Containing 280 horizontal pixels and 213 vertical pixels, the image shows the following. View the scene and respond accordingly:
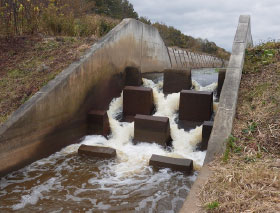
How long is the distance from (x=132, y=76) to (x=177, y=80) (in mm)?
1365

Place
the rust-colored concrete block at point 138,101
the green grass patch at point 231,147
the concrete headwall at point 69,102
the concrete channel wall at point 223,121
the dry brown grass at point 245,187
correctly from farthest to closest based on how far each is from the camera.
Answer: the rust-colored concrete block at point 138,101, the concrete headwall at point 69,102, the green grass patch at point 231,147, the concrete channel wall at point 223,121, the dry brown grass at point 245,187

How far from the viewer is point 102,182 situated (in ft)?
14.6

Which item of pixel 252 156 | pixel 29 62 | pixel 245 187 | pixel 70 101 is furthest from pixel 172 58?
pixel 245 187

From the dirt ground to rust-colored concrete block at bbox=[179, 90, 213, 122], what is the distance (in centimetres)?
280

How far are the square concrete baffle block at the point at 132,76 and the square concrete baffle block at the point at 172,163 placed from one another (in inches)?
142

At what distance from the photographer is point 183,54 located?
17.2m

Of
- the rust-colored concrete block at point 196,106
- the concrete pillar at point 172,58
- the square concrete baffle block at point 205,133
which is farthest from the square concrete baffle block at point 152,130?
the concrete pillar at point 172,58

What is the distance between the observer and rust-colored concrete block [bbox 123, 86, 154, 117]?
719 centimetres

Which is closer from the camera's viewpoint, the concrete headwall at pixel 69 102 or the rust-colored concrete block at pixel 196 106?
the concrete headwall at pixel 69 102

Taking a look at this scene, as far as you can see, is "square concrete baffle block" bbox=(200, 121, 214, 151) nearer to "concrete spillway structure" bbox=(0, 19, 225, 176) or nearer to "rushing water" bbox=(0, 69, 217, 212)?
→ "rushing water" bbox=(0, 69, 217, 212)

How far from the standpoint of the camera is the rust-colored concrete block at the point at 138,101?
719 cm

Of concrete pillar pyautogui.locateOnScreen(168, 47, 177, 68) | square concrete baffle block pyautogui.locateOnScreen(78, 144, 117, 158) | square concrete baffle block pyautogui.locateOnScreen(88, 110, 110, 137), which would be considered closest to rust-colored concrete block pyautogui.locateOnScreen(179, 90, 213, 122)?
square concrete baffle block pyautogui.locateOnScreen(88, 110, 110, 137)

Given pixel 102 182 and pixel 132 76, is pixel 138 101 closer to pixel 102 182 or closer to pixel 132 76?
pixel 132 76

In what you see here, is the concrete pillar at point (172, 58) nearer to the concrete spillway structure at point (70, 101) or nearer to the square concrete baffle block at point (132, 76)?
the concrete spillway structure at point (70, 101)
